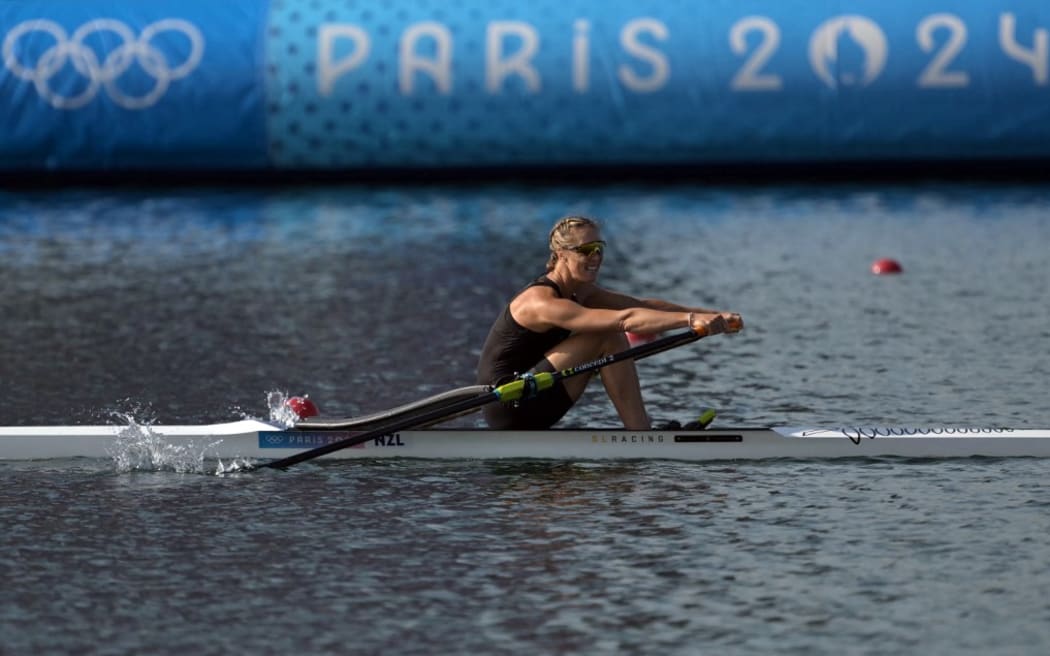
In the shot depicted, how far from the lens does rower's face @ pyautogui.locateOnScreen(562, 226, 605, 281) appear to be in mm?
11008

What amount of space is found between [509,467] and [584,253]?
1.28 m

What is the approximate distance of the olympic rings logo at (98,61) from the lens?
26172 mm

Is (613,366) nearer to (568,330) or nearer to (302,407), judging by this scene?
(568,330)

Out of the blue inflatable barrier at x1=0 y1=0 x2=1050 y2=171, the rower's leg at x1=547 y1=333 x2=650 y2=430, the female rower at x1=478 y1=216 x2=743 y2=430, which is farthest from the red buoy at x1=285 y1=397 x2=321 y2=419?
the blue inflatable barrier at x1=0 y1=0 x2=1050 y2=171

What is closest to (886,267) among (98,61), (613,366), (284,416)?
(613,366)

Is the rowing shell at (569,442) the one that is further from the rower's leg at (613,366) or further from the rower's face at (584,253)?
the rower's face at (584,253)

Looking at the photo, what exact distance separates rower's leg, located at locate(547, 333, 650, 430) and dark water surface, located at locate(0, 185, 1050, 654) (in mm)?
459

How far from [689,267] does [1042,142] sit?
334 inches

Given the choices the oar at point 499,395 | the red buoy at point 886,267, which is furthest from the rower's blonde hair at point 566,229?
the red buoy at point 886,267

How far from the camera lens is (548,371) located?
11.3m

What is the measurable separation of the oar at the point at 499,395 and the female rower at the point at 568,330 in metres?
0.10

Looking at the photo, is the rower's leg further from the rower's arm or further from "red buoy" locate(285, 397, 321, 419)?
"red buoy" locate(285, 397, 321, 419)

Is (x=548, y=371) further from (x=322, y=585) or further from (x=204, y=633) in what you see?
(x=204, y=633)

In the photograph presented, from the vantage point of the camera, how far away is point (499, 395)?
10969mm
